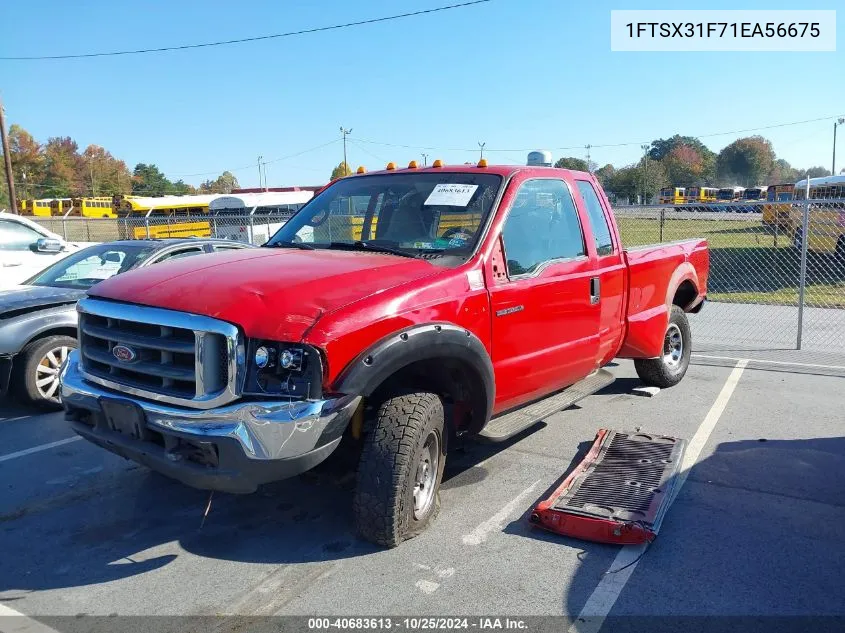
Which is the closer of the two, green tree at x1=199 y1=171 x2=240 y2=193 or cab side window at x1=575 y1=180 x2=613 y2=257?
cab side window at x1=575 y1=180 x2=613 y2=257

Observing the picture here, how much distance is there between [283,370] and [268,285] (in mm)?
493

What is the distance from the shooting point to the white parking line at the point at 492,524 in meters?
3.89

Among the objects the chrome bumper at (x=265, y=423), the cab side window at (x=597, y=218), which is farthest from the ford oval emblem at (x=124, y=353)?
the cab side window at (x=597, y=218)

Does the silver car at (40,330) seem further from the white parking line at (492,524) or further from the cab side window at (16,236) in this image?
the cab side window at (16,236)

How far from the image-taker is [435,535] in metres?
3.94

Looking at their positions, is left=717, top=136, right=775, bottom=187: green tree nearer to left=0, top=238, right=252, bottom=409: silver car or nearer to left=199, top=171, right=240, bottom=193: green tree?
left=199, top=171, right=240, bottom=193: green tree

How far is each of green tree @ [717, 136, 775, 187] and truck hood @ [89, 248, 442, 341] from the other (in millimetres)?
114729

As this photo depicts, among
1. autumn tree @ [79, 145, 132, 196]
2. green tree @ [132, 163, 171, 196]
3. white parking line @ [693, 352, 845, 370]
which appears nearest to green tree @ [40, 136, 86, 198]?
autumn tree @ [79, 145, 132, 196]

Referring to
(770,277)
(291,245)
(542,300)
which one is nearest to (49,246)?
(291,245)

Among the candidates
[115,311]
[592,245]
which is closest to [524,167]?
[592,245]

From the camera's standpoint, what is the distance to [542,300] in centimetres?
456

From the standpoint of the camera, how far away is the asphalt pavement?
328cm

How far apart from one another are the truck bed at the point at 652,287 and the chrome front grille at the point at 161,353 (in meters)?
3.58

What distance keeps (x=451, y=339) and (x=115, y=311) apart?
1752 mm
